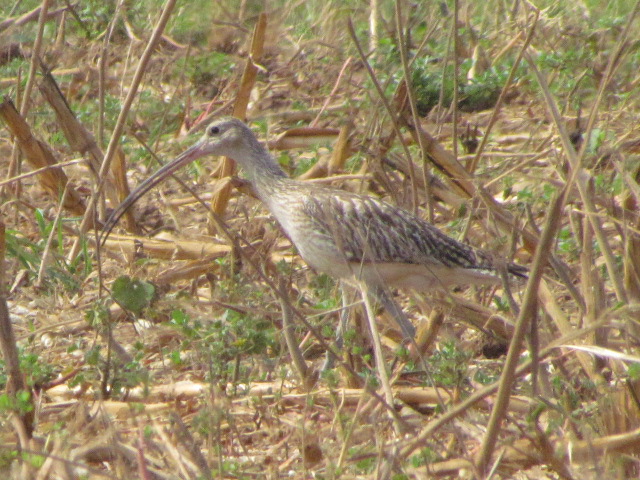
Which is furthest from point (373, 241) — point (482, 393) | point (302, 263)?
point (482, 393)

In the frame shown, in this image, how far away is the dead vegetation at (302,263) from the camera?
3.63 meters

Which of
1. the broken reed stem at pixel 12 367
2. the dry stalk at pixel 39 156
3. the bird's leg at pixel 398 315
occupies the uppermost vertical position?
the dry stalk at pixel 39 156

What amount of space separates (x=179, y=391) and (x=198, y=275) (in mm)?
1841

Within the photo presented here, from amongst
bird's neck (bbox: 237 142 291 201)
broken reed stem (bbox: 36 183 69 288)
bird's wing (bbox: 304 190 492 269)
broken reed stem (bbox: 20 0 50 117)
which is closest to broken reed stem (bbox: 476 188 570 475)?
bird's wing (bbox: 304 190 492 269)

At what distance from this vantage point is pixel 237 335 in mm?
5117

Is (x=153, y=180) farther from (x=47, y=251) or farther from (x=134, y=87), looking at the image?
(x=134, y=87)

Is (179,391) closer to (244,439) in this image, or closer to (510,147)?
(244,439)

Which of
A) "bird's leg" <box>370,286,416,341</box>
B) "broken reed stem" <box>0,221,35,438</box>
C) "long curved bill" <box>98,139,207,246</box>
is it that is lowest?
"bird's leg" <box>370,286,416,341</box>

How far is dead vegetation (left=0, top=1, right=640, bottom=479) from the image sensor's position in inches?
143

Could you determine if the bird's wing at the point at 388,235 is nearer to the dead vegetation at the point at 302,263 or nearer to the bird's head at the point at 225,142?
the dead vegetation at the point at 302,263

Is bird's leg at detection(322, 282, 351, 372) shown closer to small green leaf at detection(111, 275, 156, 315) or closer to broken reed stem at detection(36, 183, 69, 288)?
small green leaf at detection(111, 275, 156, 315)

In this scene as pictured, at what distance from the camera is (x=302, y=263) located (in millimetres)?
7664

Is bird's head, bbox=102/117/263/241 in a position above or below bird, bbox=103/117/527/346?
above

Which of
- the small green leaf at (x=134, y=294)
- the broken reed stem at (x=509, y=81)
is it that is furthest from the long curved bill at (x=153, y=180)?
the broken reed stem at (x=509, y=81)
